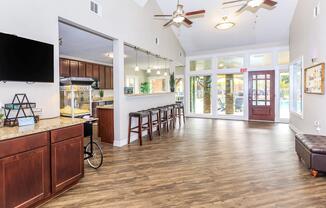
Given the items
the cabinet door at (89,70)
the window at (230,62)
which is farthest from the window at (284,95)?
the cabinet door at (89,70)

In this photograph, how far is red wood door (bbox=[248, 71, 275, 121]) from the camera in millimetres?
8047

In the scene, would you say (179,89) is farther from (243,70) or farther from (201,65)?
(243,70)

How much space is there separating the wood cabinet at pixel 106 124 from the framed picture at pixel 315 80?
4.55 meters

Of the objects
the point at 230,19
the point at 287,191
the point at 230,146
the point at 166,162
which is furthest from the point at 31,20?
the point at 230,19

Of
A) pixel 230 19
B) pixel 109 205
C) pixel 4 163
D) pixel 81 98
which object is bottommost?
pixel 109 205

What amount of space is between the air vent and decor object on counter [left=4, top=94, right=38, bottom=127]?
6.93 feet

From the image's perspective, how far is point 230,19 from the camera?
6.63 m

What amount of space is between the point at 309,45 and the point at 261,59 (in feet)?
11.4

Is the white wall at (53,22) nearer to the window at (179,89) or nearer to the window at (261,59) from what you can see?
the window at (261,59)

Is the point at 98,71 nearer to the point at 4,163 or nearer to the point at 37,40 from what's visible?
the point at 37,40

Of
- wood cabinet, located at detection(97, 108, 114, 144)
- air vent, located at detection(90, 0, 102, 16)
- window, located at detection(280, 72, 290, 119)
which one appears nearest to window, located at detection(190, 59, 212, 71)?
window, located at detection(280, 72, 290, 119)

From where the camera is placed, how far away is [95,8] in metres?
3.86

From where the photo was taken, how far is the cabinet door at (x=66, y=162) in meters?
2.38

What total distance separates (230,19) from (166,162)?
5.31m
